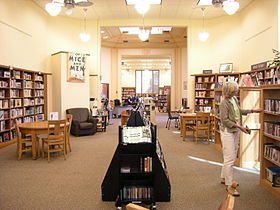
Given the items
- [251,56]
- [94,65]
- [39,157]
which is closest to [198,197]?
[39,157]

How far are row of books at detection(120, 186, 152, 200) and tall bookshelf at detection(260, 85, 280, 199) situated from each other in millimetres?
1983

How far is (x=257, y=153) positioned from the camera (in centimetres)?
495

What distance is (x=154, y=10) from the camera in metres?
9.98

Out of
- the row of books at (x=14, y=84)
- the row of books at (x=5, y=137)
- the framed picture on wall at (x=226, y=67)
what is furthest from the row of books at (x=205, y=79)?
the row of books at (x=5, y=137)

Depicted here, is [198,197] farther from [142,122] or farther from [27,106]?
[27,106]

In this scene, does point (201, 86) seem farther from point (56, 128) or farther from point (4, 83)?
point (4, 83)

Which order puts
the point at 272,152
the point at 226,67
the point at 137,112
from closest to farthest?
1. the point at 137,112
2. the point at 272,152
3. the point at 226,67

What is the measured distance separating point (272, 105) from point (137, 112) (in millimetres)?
2189

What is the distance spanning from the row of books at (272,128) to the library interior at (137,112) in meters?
0.03

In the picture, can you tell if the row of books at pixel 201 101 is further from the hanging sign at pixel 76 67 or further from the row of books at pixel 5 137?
the row of books at pixel 5 137

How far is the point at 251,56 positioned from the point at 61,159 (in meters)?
7.51

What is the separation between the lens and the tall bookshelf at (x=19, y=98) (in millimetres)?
6961

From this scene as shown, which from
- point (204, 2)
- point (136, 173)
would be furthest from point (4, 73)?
point (204, 2)

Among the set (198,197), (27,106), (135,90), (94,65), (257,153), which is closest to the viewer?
(198,197)
